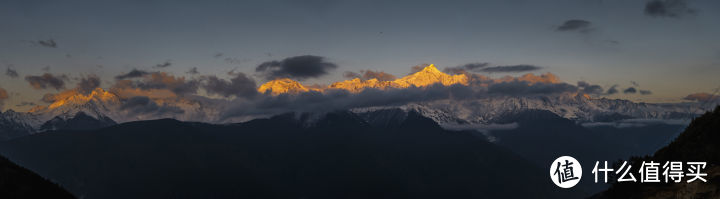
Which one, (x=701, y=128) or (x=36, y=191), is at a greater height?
(x=701, y=128)

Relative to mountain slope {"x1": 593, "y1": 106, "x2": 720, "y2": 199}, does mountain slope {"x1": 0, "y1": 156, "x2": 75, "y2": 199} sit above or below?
below

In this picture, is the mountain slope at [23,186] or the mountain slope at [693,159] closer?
the mountain slope at [693,159]

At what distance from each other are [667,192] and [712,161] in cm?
1193

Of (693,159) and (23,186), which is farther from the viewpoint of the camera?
(23,186)

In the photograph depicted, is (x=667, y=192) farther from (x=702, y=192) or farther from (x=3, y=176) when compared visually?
(x=3, y=176)

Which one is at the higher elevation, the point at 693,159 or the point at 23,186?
the point at 693,159

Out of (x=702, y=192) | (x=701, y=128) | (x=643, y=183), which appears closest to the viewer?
(x=702, y=192)

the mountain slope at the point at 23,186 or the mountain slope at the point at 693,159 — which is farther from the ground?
the mountain slope at the point at 693,159

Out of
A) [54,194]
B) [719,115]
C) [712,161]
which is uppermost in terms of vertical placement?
[719,115]

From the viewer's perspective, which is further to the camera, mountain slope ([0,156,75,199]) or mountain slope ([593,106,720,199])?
mountain slope ([0,156,75,199])

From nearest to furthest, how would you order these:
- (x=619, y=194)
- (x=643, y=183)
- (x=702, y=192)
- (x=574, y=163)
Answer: (x=702, y=192) < (x=643, y=183) < (x=619, y=194) < (x=574, y=163)

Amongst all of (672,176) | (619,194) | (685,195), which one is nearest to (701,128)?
(619,194)

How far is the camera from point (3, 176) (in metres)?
126

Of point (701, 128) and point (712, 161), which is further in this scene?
point (701, 128)
